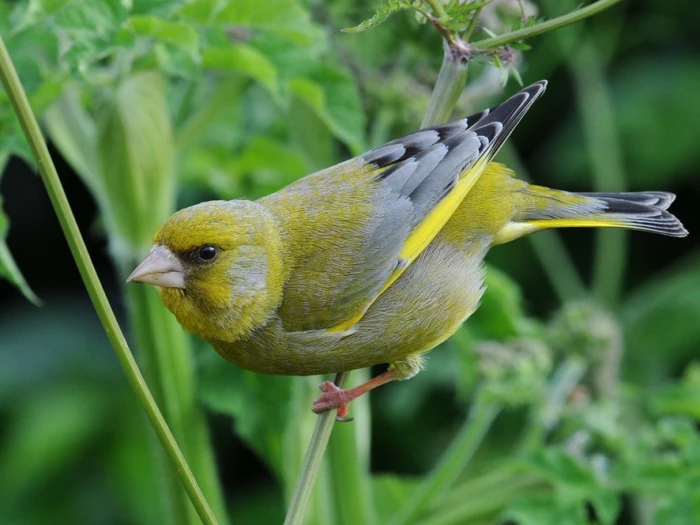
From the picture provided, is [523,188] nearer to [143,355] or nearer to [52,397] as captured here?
[143,355]

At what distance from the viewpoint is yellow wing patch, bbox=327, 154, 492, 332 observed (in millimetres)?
1845

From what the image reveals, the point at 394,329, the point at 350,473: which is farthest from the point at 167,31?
the point at 350,473

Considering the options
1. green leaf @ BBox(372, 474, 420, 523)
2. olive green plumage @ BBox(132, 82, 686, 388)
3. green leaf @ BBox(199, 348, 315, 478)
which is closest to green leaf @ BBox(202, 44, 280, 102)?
olive green plumage @ BBox(132, 82, 686, 388)

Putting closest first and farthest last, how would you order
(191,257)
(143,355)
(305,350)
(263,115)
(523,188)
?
(191,257)
(305,350)
(523,188)
(143,355)
(263,115)

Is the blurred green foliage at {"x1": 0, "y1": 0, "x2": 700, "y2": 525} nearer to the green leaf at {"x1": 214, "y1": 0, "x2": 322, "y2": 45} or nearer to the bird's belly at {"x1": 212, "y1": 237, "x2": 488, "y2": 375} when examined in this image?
the green leaf at {"x1": 214, "y1": 0, "x2": 322, "y2": 45}

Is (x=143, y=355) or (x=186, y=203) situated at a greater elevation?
(x=143, y=355)

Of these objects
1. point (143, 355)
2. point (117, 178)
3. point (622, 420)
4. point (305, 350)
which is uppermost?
point (117, 178)

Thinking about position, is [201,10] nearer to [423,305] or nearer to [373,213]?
[373,213]

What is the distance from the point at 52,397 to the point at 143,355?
59.6 inches

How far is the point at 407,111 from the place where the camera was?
248 centimetres

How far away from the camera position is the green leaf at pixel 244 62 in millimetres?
2035

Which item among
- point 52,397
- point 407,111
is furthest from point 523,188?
point 52,397

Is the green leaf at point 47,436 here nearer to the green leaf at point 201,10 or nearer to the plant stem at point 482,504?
the plant stem at point 482,504

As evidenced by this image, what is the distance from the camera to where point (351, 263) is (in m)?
1.85
